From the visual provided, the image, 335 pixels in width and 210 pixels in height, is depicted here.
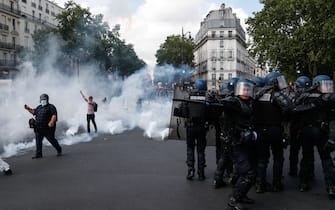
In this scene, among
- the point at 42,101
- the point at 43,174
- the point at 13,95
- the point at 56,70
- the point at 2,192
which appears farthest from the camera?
the point at 56,70

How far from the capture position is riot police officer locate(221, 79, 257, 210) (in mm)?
5098

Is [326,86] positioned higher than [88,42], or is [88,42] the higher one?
[88,42]

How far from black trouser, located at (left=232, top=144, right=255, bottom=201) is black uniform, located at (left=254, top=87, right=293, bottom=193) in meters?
0.63

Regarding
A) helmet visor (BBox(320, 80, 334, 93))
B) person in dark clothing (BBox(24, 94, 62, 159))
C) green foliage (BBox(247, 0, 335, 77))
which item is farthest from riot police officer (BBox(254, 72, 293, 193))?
green foliage (BBox(247, 0, 335, 77))

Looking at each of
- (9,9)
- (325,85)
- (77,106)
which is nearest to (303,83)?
(325,85)

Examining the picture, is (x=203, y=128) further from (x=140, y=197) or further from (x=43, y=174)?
(x=43, y=174)

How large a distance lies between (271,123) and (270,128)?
0.08 m

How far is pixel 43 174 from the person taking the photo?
7.64 metres

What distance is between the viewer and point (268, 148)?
6.14 m

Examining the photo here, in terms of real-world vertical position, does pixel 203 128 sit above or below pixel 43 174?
above

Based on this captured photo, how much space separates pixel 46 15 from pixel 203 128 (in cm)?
6574

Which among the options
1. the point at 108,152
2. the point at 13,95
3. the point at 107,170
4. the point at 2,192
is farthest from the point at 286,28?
the point at 2,192

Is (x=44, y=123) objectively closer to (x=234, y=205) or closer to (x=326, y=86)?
(x=234, y=205)

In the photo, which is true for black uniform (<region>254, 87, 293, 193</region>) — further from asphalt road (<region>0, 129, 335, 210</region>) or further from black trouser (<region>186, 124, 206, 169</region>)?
black trouser (<region>186, 124, 206, 169</region>)
